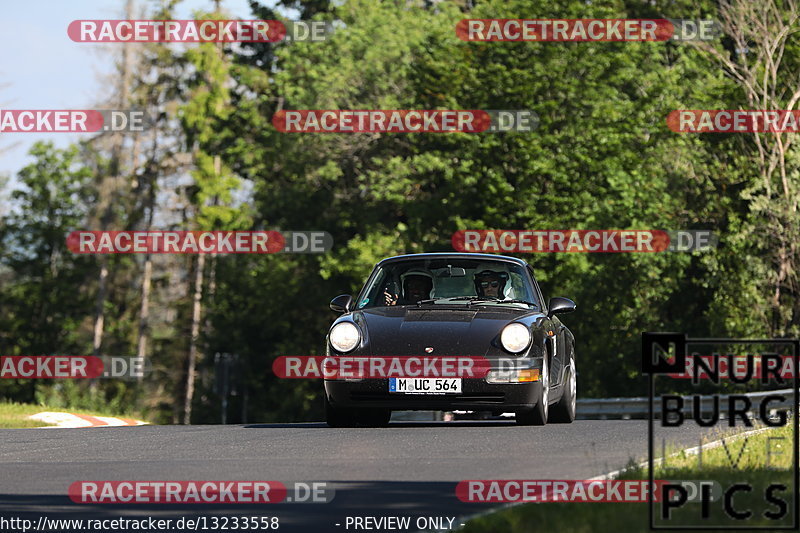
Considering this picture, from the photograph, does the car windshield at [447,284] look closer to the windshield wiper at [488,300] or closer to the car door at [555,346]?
the windshield wiper at [488,300]

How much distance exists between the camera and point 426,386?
13.6 metres

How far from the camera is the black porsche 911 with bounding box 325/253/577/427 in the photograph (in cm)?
1370

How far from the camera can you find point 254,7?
5950 cm

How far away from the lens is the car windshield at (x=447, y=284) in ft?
49.1

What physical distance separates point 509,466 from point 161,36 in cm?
5741

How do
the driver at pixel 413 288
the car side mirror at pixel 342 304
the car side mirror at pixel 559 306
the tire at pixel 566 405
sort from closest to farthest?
the car side mirror at pixel 342 304 → the car side mirror at pixel 559 306 → the driver at pixel 413 288 → the tire at pixel 566 405

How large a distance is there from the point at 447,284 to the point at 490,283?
0.46 meters
